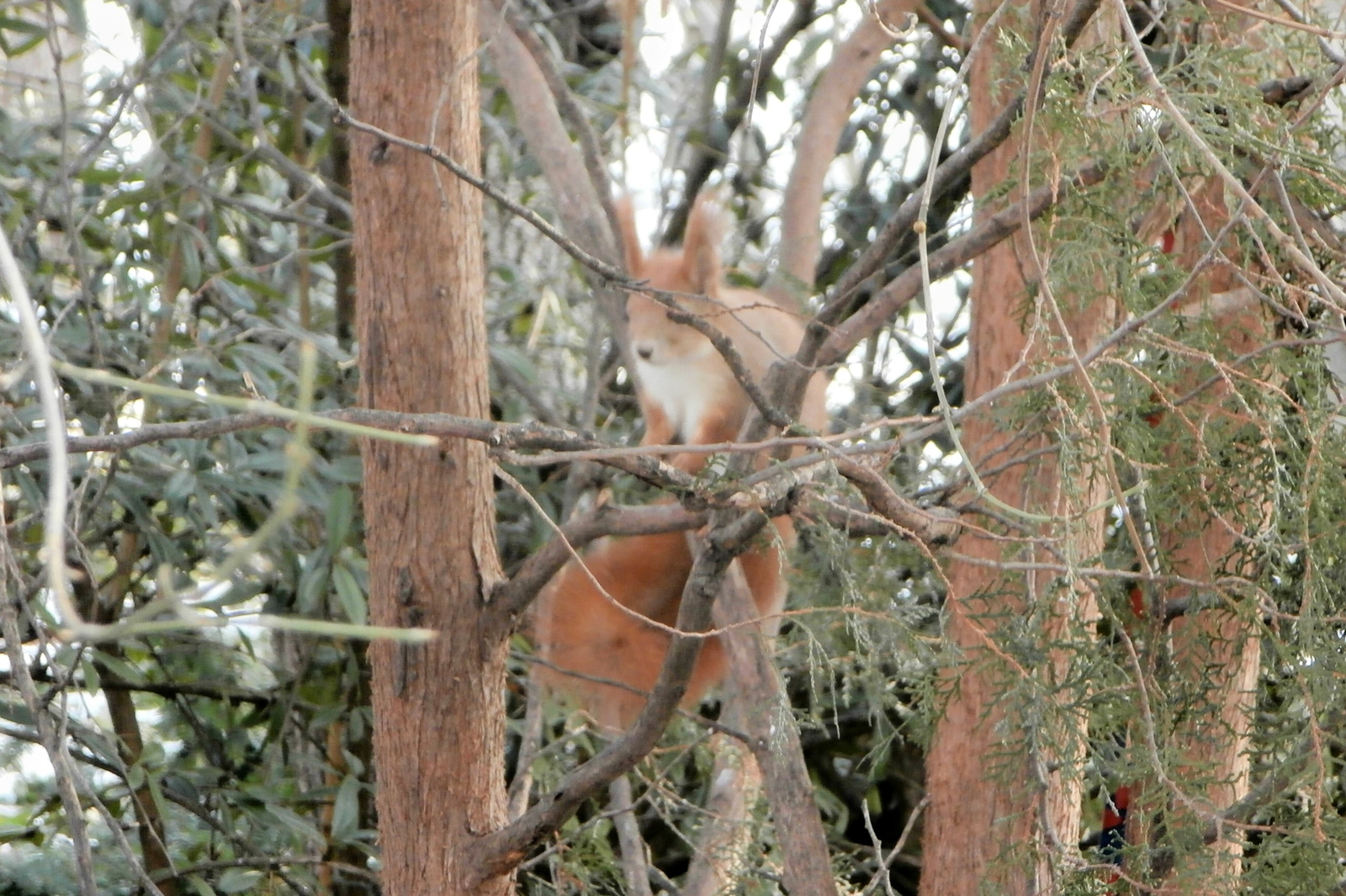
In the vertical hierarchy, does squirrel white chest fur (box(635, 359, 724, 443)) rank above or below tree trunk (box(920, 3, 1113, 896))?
above

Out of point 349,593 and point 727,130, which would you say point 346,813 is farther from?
point 727,130

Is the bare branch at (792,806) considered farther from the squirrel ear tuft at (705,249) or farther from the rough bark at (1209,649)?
the squirrel ear tuft at (705,249)

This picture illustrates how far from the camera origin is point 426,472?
1.43 meters

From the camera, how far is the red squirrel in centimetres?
204

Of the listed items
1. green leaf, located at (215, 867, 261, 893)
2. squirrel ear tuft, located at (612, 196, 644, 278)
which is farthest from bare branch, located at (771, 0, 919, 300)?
green leaf, located at (215, 867, 261, 893)

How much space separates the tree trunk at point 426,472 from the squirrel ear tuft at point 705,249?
2.33ft

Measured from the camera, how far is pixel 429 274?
1.46 metres

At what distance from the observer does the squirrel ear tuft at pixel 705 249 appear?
2180mm

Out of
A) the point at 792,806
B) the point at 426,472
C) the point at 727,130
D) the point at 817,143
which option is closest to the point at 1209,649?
the point at 792,806

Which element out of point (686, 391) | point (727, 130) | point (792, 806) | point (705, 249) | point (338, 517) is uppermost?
point (727, 130)

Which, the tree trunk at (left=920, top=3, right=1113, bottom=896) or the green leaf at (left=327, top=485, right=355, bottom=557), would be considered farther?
the green leaf at (left=327, top=485, right=355, bottom=557)

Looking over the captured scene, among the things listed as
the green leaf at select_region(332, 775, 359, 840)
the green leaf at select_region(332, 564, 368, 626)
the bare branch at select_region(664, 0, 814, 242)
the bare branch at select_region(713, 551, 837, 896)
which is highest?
the bare branch at select_region(664, 0, 814, 242)

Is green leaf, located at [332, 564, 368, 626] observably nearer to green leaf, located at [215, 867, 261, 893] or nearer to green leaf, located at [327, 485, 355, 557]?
green leaf, located at [327, 485, 355, 557]

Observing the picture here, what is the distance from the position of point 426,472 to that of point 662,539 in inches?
35.0
